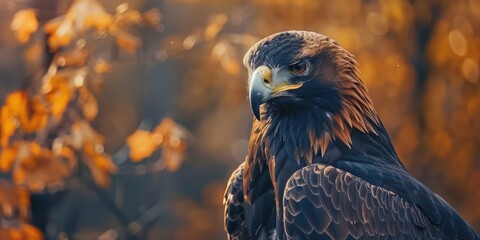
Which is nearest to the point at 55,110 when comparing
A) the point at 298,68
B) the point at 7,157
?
the point at 7,157

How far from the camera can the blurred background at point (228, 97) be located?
24.2 ft

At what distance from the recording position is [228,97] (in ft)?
25.6

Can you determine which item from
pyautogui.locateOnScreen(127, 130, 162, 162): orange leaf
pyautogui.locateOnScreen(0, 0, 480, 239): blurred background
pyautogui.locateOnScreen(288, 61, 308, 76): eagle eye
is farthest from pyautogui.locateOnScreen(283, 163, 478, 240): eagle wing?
pyautogui.locateOnScreen(0, 0, 480, 239): blurred background

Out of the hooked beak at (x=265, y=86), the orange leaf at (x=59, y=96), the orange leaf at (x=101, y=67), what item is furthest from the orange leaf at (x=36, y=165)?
the hooked beak at (x=265, y=86)

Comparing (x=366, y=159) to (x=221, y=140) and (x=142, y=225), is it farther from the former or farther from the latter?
(x=221, y=140)

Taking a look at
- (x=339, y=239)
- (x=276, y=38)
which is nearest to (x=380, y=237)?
(x=339, y=239)

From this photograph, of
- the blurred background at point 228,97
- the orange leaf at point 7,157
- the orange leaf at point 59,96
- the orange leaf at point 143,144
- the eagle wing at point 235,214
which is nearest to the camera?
the eagle wing at point 235,214

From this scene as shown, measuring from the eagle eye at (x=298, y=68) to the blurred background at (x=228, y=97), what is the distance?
124 inches

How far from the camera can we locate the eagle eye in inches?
152

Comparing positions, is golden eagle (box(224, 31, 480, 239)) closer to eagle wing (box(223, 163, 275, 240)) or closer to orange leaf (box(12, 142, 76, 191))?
eagle wing (box(223, 163, 275, 240))

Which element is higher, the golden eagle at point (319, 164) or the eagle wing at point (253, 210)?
the golden eagle at point (319, 164)

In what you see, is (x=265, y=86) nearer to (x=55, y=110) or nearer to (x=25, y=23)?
(x=55, y=110)

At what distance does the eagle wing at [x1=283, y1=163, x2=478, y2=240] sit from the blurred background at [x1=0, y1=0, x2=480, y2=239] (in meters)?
3.39

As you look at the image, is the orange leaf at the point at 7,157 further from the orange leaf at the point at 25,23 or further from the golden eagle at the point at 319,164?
the golden eagle at the point at 319,164
